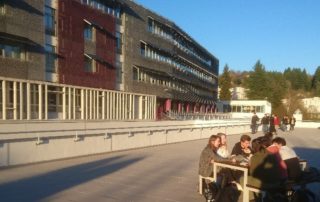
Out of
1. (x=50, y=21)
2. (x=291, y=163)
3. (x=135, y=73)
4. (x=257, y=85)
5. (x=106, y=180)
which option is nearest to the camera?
(x=291, y=163)

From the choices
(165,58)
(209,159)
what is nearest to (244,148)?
(209,159)

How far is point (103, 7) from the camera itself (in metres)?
41.0

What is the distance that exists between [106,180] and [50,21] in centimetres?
2584

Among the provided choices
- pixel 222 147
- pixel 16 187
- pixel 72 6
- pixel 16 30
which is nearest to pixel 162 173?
pixel 222 147

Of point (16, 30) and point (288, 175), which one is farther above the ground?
point (16, 30)

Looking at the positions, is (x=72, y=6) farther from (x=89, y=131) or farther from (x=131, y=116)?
(x=89, y=131)

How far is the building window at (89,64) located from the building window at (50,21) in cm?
515

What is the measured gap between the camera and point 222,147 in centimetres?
936

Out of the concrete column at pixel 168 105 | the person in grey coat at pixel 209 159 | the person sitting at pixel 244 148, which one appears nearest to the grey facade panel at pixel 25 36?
the person sitting at pixel 244 148

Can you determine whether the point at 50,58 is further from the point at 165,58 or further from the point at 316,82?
the point at 316,82

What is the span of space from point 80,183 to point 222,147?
330 cm

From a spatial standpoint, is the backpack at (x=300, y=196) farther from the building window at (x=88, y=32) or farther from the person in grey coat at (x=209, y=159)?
the building window at (x=88, y=32)

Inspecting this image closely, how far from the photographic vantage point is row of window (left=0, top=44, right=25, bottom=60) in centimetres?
2923

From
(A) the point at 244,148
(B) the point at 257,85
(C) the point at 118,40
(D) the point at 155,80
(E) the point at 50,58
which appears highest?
(C) the point at 118,40
